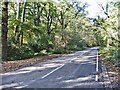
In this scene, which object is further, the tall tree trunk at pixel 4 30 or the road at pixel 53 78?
the tall tree trunk at pixel 4 30

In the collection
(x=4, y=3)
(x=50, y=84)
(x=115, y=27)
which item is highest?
(x=4, y=3)

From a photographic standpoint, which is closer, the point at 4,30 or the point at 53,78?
the point at 53,78

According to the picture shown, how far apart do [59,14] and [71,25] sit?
9.45 meters

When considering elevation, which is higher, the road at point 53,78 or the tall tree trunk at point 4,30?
the tall tree trunk at point 4,30

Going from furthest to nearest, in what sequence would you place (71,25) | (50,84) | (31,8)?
1. (71,25)
2. (31,8)
3. (50,84)

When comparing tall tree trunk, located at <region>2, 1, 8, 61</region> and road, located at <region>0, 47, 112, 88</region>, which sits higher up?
tall tree trunk, located at <region>2, 1, 8, 61</region>

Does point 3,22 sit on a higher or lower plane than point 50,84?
higher

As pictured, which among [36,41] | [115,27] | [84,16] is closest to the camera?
[115,27]

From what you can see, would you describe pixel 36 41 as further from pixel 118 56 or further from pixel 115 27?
pixel 118 56

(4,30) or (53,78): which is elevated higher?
(4,30)

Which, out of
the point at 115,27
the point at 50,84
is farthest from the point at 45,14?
the point at 50,84

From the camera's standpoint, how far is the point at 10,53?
26.5m

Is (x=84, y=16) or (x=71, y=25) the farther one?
(x=84, y=16)

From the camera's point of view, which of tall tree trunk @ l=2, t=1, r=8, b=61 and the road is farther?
tall tree trunk @ l=2, t=1, r=8, b=61
